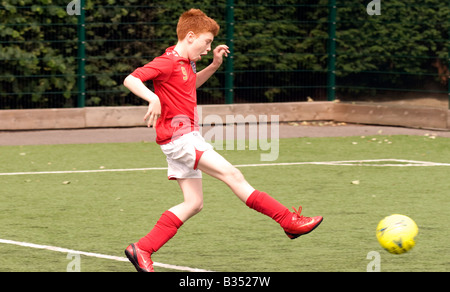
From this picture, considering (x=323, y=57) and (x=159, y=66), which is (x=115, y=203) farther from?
(x=323, y=57)

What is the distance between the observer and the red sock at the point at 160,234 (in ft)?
21.2

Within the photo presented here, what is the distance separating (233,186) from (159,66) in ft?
3.10

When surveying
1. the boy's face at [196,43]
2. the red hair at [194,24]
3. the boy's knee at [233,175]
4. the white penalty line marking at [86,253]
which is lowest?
the white penalty line marking at [86,253]

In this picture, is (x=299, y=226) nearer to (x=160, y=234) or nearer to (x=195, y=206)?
(x=195, y=206)

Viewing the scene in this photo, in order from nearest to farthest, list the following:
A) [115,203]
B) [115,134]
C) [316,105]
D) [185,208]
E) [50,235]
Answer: [185,208]
[50,235]
[115,203]
[115,134]
[316,105]

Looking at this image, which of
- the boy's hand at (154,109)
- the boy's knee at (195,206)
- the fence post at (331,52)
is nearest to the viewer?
the boy's hand at (154,109)

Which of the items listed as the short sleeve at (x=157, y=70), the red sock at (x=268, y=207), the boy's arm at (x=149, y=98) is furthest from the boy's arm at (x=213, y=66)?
the red sock at (x=268, y=207)

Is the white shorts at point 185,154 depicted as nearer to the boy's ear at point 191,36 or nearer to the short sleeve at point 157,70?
the short sleeve at point 157,70

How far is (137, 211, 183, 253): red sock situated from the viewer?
254 inches

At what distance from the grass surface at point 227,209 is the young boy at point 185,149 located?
364mm

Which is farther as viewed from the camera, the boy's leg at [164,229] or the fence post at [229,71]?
the fence post at [229,71]

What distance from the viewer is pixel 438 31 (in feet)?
52.2

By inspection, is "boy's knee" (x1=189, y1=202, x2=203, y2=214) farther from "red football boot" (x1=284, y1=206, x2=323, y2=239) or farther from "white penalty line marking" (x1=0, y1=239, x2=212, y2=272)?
"red football boot" (x1=284, y1=206, x2=323, y2=239)
